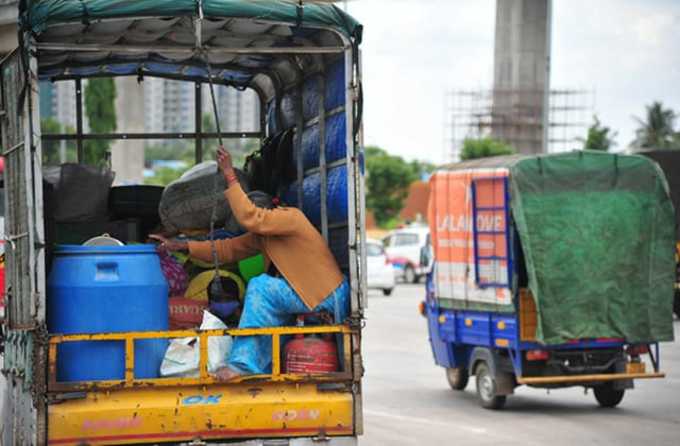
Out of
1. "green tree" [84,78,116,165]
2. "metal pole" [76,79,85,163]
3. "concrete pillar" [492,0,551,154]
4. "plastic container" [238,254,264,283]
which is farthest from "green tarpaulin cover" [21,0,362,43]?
"concrete pillar" [492,0,551,154]

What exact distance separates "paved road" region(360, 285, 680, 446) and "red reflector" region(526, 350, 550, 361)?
1.93 ft

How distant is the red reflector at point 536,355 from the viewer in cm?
1384

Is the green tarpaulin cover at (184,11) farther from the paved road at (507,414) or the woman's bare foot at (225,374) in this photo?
the paved road at (507,414)

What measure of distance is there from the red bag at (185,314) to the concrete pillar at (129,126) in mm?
37736

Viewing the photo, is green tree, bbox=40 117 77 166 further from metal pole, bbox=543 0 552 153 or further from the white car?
metal pole, bbox=543 0 552 153

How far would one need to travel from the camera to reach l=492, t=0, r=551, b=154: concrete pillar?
78.9 m

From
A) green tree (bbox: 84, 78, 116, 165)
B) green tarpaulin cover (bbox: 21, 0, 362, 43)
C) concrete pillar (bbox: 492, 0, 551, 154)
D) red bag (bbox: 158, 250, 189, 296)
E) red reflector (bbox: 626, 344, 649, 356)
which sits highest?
concrete pillar (bbox: 492, 0, 551, 154)

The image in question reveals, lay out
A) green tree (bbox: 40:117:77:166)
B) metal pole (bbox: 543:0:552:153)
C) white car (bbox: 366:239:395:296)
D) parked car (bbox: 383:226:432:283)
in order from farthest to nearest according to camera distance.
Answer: metal pole (bbox: 543:0:552:153) → parked car (bbox: 383:226:432:283) → white car (bbox: 366:239:395:296) → green tree (bbox: 40:117:77:166)

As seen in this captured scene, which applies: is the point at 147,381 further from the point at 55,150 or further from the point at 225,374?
the point at 55,150

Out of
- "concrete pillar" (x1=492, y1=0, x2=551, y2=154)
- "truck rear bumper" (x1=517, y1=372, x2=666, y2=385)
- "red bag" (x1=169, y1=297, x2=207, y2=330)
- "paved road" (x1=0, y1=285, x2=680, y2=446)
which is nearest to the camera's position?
"red bag" (x1=169, y1=297, x2=207, y2=330)

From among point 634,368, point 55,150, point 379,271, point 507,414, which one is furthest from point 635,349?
point 379,271

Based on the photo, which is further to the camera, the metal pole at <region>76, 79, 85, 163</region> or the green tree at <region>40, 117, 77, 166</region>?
the green tree at <region>40, 117, 77, 166</region>

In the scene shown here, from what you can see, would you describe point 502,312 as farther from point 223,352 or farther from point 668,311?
point 223,352

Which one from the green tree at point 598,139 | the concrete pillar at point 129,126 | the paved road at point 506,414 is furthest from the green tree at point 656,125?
the paved road at point 506,414
